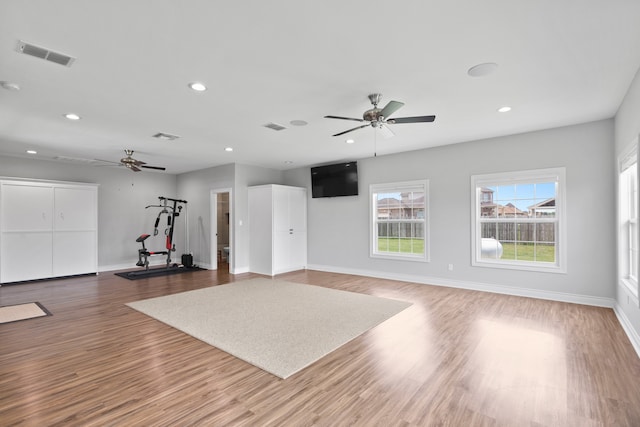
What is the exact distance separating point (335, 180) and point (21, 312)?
5.88 m

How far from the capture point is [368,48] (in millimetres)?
2506

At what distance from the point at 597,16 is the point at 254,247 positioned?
687 centimetres

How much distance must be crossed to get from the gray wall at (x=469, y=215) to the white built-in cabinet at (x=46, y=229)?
17.0ft

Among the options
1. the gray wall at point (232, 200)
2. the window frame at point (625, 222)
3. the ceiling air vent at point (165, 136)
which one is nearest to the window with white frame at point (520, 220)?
the window frame at point (625, 222)

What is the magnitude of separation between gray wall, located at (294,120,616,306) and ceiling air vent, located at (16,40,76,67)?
5454 mm

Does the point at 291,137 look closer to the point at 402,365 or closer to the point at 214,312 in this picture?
the point at 214,312

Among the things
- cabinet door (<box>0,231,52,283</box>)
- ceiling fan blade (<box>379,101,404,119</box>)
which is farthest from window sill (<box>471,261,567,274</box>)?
cabinet door (<box>0,231,52,283</box>)

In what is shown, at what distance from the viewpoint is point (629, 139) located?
337 centimetres

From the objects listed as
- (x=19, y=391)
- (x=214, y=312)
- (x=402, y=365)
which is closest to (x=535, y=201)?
(x=402, y=365)

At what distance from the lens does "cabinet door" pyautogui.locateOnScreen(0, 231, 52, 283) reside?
6270 millimetres

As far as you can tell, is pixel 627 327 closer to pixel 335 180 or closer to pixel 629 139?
pixel 629 139

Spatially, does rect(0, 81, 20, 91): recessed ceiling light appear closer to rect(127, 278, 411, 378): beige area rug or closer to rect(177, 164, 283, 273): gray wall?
rect(127, 278, 411, 378): beige area rug

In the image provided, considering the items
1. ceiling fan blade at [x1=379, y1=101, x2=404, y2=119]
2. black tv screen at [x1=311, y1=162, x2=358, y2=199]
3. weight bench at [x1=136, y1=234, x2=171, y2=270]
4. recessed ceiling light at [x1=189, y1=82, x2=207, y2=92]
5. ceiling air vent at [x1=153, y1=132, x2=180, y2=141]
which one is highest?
recessed ceiling light at [x1=189, y1=82, x2=207, y2=92]

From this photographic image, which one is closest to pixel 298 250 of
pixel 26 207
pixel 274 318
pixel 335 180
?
pixel 335 180
